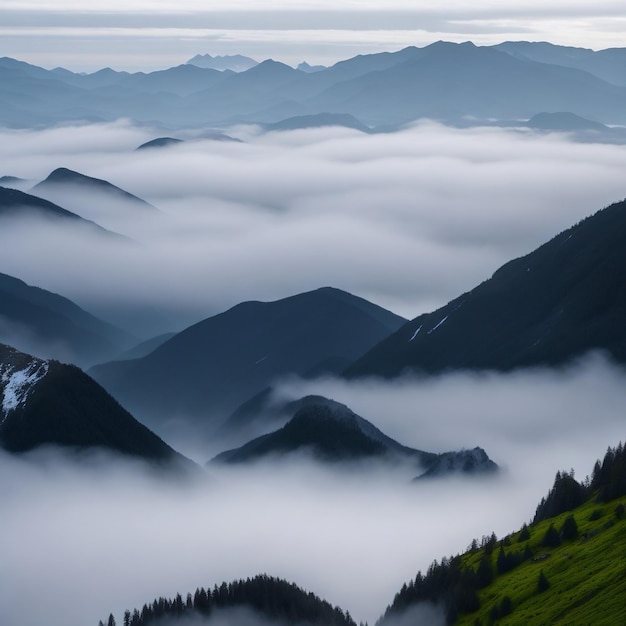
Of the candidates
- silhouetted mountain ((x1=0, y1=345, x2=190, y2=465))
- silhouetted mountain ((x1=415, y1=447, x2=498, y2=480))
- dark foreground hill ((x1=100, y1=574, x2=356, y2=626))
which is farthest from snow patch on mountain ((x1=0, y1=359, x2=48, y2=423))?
dark foreground hill ((x1=100, y1=574, x2=356, y2=626))

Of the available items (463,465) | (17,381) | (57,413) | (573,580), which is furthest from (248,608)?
(17,381)

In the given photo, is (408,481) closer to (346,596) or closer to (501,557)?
(346,596)

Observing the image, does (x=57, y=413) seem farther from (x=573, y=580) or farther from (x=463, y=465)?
(x=573, y=580)

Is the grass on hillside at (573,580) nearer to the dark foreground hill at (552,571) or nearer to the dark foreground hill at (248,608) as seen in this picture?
the dark foreground hill at (552,571)

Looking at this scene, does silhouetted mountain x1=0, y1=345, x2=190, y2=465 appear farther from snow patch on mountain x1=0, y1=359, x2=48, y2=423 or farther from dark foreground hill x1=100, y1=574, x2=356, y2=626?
dark foreground hill x1=100, y1=574, x2=356, y2=626

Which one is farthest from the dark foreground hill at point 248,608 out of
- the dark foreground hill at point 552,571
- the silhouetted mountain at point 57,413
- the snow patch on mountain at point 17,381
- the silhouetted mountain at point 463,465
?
the snow patch on mountain at point 17,381
